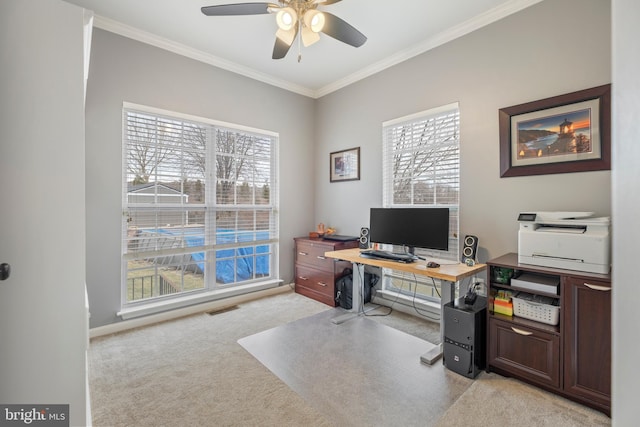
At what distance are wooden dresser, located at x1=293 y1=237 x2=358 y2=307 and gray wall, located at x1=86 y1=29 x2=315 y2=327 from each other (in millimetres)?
1739

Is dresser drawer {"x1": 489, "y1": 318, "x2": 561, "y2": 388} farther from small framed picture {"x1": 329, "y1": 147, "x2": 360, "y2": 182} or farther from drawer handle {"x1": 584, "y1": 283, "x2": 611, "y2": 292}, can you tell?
small framed picture {"x1": 329, "y1": 147, "x2": 360, "y2": 182}

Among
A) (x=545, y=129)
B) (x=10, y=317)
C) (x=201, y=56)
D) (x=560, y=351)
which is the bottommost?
(x=560, y=351)

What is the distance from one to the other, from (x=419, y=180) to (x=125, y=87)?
3.17 m

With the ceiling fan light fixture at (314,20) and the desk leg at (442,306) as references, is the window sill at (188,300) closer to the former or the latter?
the desk leg at (442,306)

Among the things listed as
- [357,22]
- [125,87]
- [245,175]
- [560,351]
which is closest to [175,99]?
[125,87]

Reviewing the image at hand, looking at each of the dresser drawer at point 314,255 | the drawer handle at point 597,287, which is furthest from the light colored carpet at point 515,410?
the dresser drawer at point 314,255

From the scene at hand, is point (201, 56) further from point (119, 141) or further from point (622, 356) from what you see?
point (622, 356)

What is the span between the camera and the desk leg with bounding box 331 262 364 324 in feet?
10.5

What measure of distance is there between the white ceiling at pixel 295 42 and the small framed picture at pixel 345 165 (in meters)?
1.00

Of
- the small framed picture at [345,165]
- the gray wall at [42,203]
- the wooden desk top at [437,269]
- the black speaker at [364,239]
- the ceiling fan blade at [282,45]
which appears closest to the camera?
the gray wall at [42,203]

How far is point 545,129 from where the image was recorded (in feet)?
7.68

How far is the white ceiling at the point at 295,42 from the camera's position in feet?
8.32

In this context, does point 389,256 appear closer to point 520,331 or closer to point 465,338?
Result: point 465,338

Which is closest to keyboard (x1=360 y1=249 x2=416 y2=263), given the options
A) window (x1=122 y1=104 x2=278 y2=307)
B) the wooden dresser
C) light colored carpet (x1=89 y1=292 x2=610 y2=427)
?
the wooden dresser
